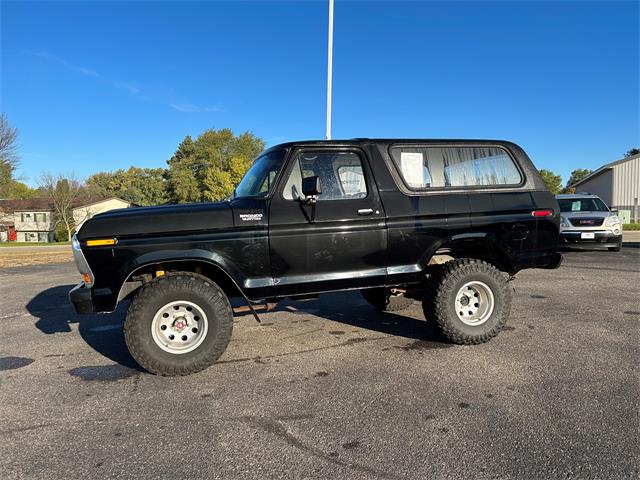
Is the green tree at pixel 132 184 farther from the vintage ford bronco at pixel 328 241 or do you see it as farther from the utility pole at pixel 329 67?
the vintage ford bronco at pixel 328 241

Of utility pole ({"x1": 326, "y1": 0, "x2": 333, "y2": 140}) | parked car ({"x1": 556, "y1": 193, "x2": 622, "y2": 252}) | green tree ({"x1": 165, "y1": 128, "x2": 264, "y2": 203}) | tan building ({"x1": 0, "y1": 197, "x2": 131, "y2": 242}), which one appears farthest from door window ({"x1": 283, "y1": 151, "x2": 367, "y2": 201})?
tan building ({"x1": 0, "y1": 197, "x2": 131, "y2": 242})

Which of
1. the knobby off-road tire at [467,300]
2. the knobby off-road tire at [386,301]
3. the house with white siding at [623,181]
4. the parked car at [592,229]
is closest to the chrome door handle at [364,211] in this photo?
the knobby off-road tire at [467,300]

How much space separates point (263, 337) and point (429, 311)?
6.37ft

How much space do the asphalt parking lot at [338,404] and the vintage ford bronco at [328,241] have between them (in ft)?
1.58

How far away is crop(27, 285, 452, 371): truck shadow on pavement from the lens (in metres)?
4.60

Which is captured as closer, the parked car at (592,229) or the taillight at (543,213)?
the taillight at (543,213)

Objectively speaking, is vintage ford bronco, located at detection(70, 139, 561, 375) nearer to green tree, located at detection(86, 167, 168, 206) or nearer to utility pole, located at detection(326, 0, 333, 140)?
utility pole, located at detection(326, 0, 333, 140)

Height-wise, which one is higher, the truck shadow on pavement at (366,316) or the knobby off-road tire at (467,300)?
the knobby off-road tire at (467,300)

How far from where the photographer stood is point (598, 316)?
5.39 m

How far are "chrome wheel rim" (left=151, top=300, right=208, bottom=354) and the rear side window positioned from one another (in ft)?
8.22

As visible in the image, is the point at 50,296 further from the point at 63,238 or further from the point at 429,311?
the point at 63,238

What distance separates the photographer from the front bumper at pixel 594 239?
11.5m

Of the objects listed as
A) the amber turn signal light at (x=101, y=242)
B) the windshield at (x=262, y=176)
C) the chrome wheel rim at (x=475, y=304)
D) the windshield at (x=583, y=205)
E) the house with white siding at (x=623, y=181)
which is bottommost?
the chrome wheel rim at (x=475, y=304)

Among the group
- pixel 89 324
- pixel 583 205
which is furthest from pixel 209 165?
pixel 89 324
